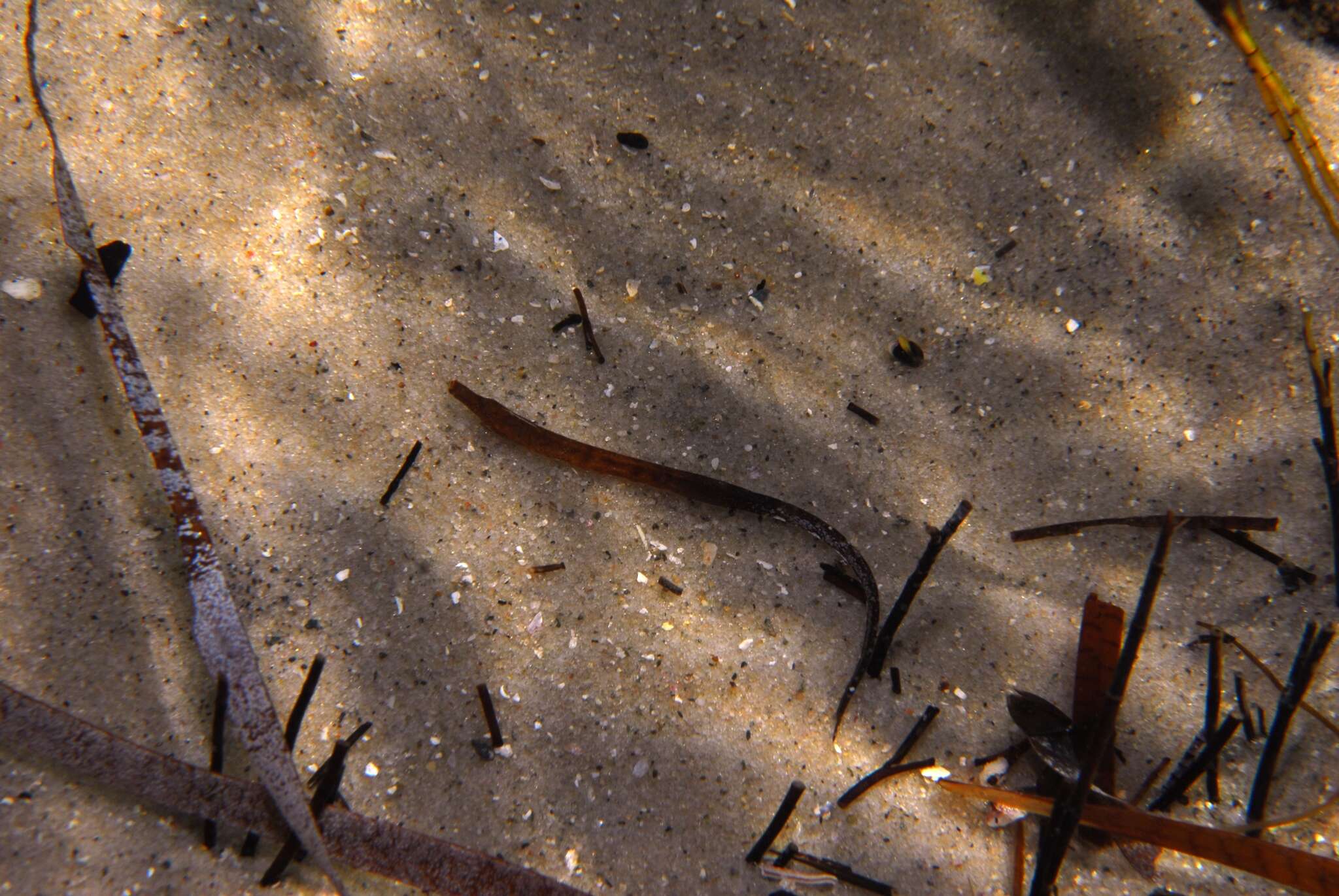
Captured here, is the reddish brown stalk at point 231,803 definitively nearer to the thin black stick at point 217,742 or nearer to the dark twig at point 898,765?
the thin black stick at point 217,742

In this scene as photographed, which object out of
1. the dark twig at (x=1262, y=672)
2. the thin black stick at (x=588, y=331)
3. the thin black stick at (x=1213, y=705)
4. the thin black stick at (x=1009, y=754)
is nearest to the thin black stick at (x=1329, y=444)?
the dark twig at (x=1262, y=672)

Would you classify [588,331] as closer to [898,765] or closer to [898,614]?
[898,614]

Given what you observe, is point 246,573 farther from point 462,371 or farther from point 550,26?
point 550,26

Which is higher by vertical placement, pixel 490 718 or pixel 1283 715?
pixel 1283 715

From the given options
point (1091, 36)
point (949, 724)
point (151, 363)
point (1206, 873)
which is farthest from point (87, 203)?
point (1206, 873)

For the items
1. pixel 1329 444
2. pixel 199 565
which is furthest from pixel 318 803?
pixel 1329 444

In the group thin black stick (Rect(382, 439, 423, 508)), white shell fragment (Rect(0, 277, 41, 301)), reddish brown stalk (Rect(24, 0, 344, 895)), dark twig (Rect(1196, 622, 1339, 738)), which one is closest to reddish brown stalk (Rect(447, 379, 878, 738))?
thin black stick (Rect(382, 439, 423, 508))

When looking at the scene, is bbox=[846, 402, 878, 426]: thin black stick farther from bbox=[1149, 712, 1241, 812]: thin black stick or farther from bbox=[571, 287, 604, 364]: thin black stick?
bbox=[1149, 712, 1241, 812]: thin black stick
